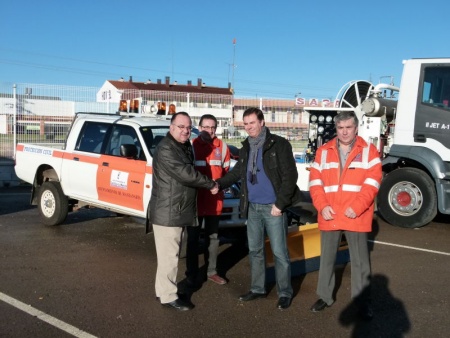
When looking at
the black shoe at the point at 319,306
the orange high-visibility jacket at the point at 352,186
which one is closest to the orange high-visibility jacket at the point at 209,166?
the orange high-visibility jacket at the point at 352,186

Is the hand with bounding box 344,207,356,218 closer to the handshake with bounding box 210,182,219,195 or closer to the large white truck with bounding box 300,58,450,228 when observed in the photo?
the handshake with bounding box 210,182,219,195

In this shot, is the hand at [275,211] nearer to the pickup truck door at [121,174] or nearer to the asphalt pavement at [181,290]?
the asphalt pavement at [181,290]

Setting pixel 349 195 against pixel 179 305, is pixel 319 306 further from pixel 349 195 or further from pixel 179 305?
pixel 179 305

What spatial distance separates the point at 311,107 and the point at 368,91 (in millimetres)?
1333

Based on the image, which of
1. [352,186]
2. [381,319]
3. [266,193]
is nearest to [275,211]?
[266,193]

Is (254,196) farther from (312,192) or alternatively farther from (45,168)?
(45,168)

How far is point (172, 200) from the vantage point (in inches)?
196

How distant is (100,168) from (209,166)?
2449 mm

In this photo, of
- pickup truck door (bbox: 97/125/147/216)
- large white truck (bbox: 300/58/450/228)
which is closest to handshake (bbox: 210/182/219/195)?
pickup truck door (bbox: 97/125/147/216)

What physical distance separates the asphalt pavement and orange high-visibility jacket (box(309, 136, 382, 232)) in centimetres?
94

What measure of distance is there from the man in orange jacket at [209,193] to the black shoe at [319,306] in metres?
1.25

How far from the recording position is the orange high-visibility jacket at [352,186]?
15.3 ft

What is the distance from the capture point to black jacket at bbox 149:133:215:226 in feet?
16.2

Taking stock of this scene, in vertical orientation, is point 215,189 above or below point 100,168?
above
